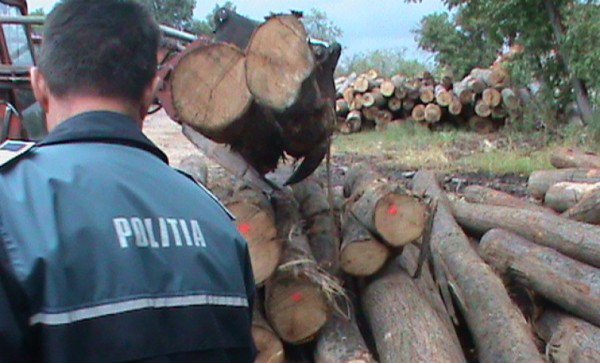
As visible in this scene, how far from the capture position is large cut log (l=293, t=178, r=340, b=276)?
434cm

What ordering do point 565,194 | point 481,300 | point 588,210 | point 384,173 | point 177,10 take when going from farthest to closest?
1. point 177,10
2. point 384,173
3. point 565,194
4. point 588,210
5. point 481,300

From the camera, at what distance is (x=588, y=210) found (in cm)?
562

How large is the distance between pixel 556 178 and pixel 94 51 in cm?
661

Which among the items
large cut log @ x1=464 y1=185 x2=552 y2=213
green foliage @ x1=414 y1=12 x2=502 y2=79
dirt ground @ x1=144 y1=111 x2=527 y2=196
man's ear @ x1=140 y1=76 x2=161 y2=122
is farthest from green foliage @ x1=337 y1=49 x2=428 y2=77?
man's ear @ x1=140 y1=76 x2=161 y2=122

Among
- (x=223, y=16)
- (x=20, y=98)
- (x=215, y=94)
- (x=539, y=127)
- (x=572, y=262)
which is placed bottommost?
(x=539, y=127)

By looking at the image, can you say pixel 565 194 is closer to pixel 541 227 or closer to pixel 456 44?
pixel 541 227

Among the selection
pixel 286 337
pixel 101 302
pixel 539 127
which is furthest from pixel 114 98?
pixel 539 127

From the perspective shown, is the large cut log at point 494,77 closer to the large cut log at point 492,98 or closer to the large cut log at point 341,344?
the large cut log at point 492,98

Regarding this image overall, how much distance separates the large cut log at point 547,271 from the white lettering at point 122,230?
10.9 ft

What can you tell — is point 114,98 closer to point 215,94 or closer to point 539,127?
point 215,94

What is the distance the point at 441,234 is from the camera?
560 centimetres

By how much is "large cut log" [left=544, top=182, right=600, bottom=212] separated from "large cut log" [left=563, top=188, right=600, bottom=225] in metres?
0.43

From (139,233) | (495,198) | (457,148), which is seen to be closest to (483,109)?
(457,148)

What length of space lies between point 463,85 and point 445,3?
64.1 inches
